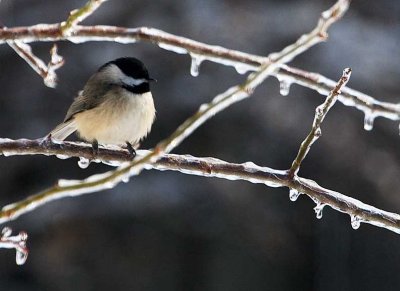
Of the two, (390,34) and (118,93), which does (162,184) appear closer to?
(390,34)

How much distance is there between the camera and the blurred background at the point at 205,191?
673 cm

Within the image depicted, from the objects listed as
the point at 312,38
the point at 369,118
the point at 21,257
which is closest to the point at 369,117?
the point at 369,118

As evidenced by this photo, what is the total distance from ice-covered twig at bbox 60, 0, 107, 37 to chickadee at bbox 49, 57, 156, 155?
1447mm

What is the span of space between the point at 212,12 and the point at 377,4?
5.76ft

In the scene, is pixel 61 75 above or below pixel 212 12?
below

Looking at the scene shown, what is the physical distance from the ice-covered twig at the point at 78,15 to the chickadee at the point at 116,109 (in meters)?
1.45

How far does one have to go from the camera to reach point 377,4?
781cm

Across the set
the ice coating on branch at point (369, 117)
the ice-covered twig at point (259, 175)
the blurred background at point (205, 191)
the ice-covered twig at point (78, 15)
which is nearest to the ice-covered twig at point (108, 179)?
the ice-covered twig at point (78, 15)

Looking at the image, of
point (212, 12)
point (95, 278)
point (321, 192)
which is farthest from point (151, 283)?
point (321, 192)

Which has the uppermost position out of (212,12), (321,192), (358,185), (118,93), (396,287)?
(212,12)

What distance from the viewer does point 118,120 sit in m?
3.30

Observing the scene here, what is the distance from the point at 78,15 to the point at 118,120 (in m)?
1.62

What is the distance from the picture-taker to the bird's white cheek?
329 cm

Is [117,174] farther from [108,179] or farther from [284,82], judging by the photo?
[284,82]
